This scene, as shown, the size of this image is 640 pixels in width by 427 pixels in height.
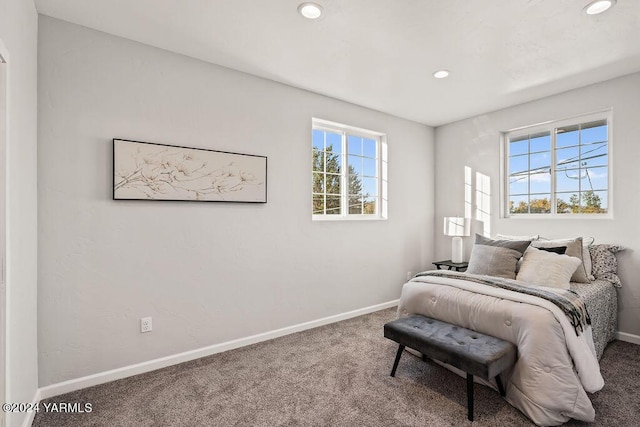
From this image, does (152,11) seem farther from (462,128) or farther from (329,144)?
(462,128)

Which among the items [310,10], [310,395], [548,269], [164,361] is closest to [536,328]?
[548,269]

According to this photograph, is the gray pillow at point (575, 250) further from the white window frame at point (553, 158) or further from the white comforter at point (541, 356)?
the white comforter at point (541, 356)

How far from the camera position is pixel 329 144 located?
3.78 meters

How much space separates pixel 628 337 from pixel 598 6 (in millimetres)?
2935

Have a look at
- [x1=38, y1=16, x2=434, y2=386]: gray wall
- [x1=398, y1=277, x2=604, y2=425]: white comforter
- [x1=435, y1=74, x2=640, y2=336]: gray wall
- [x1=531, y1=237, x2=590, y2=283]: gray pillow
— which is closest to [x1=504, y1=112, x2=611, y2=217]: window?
[x1=435, y1=74, x2=640, y2=336]: gray wall

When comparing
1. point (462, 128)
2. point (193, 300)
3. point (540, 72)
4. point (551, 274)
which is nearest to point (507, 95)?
point (540, 72)

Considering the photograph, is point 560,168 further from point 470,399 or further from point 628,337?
point 470,399

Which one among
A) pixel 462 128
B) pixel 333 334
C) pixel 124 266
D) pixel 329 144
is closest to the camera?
pixel 124 266

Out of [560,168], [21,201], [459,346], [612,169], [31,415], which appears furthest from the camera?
[560,168]

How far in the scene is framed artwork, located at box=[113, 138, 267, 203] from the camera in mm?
2377

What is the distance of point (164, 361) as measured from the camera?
2545 mm

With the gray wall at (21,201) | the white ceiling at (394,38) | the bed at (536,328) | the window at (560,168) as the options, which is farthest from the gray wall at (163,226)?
the window at (560,168)

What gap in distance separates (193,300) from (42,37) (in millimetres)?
2157

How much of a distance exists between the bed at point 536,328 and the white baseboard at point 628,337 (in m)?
0.45
